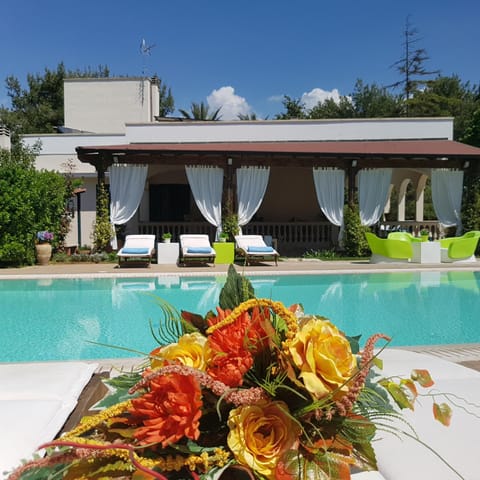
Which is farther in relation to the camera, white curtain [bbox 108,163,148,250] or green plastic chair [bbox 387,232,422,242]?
green plastic chair [bbox 387,232,422,242]

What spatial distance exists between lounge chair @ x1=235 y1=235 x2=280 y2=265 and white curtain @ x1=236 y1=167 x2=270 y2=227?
3.66 ft

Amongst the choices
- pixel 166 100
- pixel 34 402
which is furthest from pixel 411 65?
pixel 34 402

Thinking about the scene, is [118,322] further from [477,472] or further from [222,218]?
[222,218]

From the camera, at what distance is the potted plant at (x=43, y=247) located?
1318 cm

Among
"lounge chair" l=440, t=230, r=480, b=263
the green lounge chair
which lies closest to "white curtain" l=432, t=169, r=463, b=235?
"lounge chair" l=440, t=230, r=480, b=263

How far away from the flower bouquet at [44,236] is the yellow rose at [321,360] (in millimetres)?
13450

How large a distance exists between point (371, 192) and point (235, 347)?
49.8ft

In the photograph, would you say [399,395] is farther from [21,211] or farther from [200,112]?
[200,112]

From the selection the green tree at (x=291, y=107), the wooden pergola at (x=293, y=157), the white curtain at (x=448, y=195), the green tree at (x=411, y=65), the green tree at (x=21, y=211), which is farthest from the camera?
the green tree at (x=291, y=107)

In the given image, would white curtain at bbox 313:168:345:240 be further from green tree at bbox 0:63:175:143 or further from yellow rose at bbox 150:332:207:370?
green tree at bbox 0:63:175:143

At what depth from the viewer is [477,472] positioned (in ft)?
3.82

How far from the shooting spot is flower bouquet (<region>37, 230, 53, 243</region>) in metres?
13.2

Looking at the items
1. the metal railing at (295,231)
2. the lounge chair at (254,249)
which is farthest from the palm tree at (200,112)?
the lounge chair at (254,249)

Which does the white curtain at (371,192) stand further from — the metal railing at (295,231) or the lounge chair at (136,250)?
the lounge chair at (136,250)
